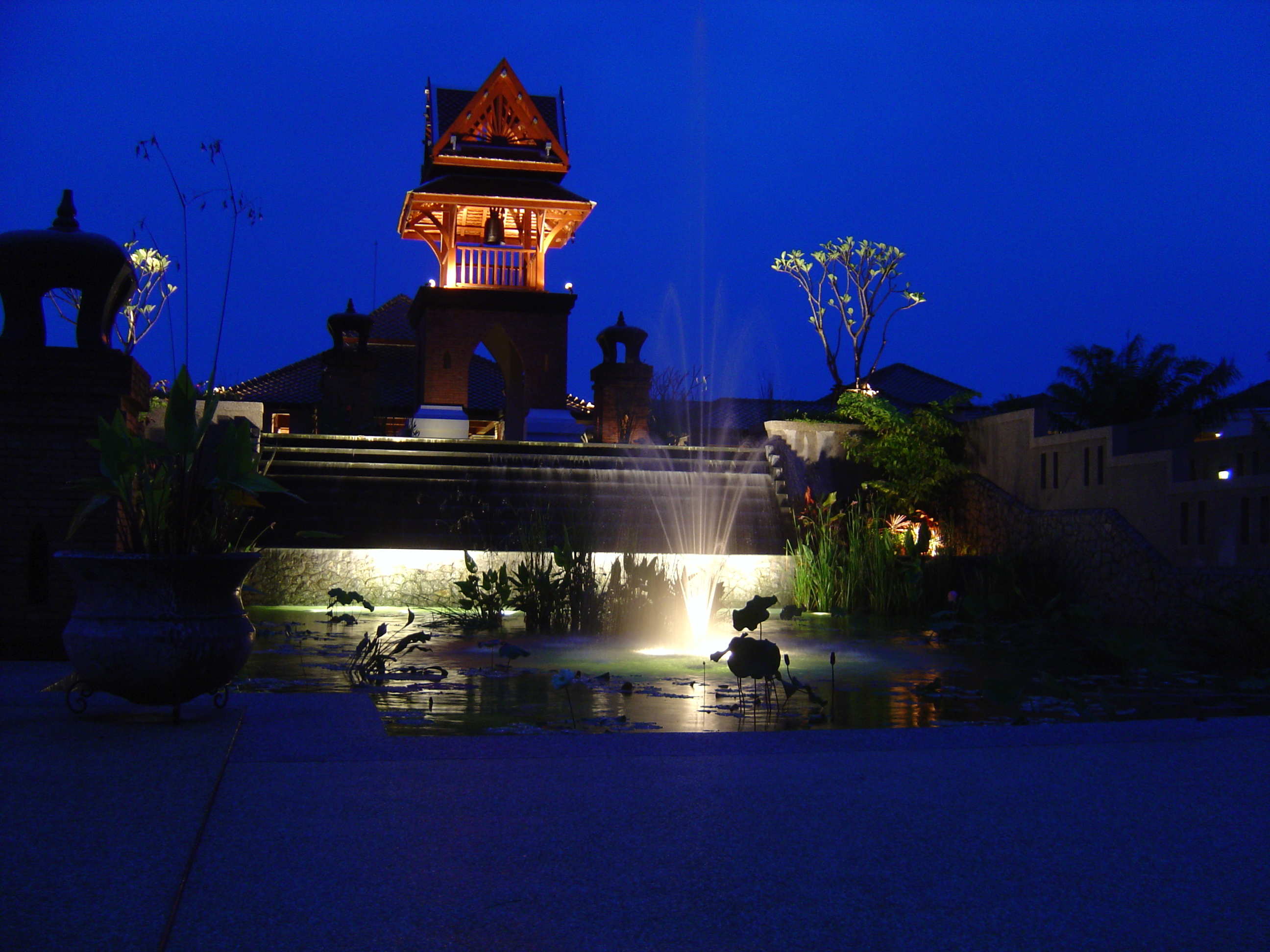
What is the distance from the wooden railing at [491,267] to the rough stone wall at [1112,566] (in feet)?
43.7

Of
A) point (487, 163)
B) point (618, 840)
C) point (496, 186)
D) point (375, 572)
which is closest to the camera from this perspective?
point (618, 840)

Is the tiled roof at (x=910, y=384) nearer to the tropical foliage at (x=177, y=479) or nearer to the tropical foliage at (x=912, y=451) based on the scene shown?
the tropical foliage at (x=912, y=451)

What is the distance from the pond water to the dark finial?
2.85 meters

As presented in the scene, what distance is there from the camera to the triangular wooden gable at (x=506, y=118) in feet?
79.9

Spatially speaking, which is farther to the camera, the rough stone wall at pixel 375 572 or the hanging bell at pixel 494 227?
the hanging bell at pixel 494 227

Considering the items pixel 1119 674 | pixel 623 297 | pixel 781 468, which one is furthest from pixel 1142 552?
pixel 623 297

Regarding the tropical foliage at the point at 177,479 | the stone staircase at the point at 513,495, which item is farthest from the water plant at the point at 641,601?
the tropical foliage at the point at 177,479

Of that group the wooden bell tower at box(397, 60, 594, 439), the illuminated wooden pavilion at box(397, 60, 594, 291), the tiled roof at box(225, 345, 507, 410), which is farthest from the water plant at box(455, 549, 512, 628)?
the tiled roof at box(225, 345, 507, 410)

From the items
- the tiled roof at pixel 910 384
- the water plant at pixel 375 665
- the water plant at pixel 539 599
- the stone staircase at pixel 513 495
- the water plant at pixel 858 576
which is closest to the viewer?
the water plant at pixel 375 665

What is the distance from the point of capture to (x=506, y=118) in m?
24.7

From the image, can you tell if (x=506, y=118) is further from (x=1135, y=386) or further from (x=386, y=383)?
(x=1135, y=386)

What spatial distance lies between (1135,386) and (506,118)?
830 inches

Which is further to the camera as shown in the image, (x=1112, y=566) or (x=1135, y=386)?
(x=1135, y=386)

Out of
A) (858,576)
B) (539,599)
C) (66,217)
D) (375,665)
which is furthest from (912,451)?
(66,217)
